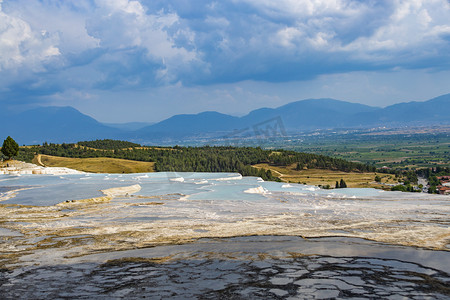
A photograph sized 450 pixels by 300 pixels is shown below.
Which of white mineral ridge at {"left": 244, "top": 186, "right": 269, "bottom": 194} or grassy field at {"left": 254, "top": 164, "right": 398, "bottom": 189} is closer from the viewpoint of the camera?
white mineral ridge at {"left": 244, "top": 186, "right": 269, "bottom": 194}

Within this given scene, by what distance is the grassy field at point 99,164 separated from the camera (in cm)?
6244

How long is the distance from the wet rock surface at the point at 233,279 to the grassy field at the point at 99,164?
50.8 meters

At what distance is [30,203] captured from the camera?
25.8 meters

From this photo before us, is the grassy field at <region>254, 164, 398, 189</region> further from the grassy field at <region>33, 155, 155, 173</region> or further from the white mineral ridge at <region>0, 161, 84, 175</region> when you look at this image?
the white mineral ridge at <region>0, 161, 84, 175</region>

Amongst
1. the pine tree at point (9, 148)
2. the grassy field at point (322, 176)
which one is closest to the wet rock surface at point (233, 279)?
the pine tree at point (9, 148)

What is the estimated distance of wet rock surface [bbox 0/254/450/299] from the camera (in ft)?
34.6

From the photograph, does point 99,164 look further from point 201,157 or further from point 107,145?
point 107,145

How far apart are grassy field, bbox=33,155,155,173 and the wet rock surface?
167 ft

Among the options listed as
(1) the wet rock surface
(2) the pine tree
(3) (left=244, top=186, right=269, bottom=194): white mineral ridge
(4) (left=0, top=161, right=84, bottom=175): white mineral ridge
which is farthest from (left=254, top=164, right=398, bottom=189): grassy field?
(1) the wet rock surface

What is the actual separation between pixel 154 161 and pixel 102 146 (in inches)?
753

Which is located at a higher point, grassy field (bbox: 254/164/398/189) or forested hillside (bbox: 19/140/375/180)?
forested hillside (bbox: 19/140/375/180)

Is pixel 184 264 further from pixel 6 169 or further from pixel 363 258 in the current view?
pixel 6 169

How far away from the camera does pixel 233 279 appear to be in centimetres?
1172

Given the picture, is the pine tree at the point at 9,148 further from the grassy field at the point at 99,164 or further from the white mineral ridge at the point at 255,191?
the white mineral ridge at the point at 255,191
